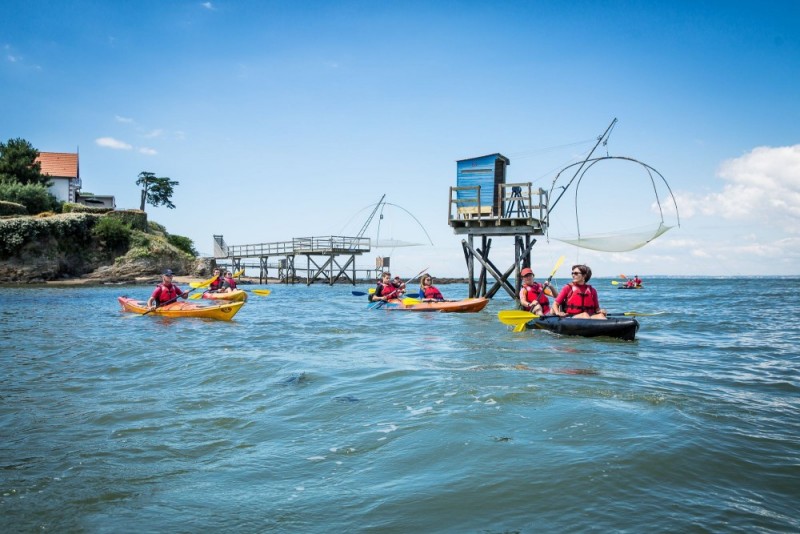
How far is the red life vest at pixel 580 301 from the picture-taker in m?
12.0

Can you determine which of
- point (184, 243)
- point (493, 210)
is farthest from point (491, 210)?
point (184, 243)

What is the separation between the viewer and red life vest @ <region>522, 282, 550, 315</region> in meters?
14.1

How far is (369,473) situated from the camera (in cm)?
420

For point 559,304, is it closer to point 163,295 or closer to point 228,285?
point 163,295

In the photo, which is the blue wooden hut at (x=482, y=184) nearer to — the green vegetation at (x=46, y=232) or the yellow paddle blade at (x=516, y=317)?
the yellow paddle blade at (x=516, y=317)

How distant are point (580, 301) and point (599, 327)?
34.7 inches

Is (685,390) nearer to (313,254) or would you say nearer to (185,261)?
(313,254)

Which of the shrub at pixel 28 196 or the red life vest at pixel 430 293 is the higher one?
the shrub at pixel 28 196

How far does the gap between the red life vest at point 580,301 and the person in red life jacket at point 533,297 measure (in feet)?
5.12

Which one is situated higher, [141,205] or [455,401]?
[141,205]

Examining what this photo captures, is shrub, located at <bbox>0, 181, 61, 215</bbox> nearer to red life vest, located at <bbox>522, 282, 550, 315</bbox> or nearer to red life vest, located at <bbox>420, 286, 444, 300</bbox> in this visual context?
red life vest, located at <bbox>420, 286, 444, 300</bbox>

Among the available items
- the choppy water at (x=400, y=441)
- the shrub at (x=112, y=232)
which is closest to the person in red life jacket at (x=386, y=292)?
the choppy water at (x=400, y=441)

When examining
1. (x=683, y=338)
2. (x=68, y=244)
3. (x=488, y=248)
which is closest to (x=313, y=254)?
(x=68, y=244)

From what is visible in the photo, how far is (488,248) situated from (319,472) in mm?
19482
